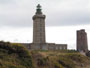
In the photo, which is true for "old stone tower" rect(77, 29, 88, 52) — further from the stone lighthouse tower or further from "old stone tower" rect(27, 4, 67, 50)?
the stone lighthouse tower

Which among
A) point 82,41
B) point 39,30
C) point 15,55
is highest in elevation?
point 39,30

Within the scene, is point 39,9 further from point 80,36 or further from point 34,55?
point 34,55

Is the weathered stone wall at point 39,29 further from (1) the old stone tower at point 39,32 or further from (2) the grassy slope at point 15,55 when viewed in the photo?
(2) the grassy slope at point 15,55

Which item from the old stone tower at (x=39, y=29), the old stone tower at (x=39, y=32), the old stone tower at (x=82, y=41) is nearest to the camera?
the old stone tower at (x=82, y=41)

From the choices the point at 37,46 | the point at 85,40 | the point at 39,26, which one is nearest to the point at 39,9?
the point at 39,26

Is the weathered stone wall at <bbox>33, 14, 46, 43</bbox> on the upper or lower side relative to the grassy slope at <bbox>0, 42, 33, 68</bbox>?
upper

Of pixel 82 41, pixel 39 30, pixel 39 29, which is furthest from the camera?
pixel 39 29

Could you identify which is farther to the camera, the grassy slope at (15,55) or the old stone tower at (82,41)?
the old stone tower at (82,41)

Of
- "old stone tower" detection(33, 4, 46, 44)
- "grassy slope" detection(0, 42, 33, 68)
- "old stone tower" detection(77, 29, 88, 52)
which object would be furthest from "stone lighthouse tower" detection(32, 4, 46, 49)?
"grassy slope" detection(0, 42, 33, 68)

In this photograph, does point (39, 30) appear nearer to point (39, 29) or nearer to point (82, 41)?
point (39, 29)

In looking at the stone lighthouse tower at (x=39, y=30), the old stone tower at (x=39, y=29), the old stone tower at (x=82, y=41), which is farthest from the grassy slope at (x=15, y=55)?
the old stone tower at (x=39, y=29)

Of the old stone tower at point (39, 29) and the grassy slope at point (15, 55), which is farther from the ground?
the old stone tower at point (39, 29)

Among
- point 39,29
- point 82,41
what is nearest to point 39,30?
point 39,29

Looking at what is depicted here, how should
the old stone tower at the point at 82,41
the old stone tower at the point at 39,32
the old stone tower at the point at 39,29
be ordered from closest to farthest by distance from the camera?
1. the old stone tower at the point at 82,41
2. the old stone tower at the point at 39,32
3. the old stone tower at the point at 39,29
